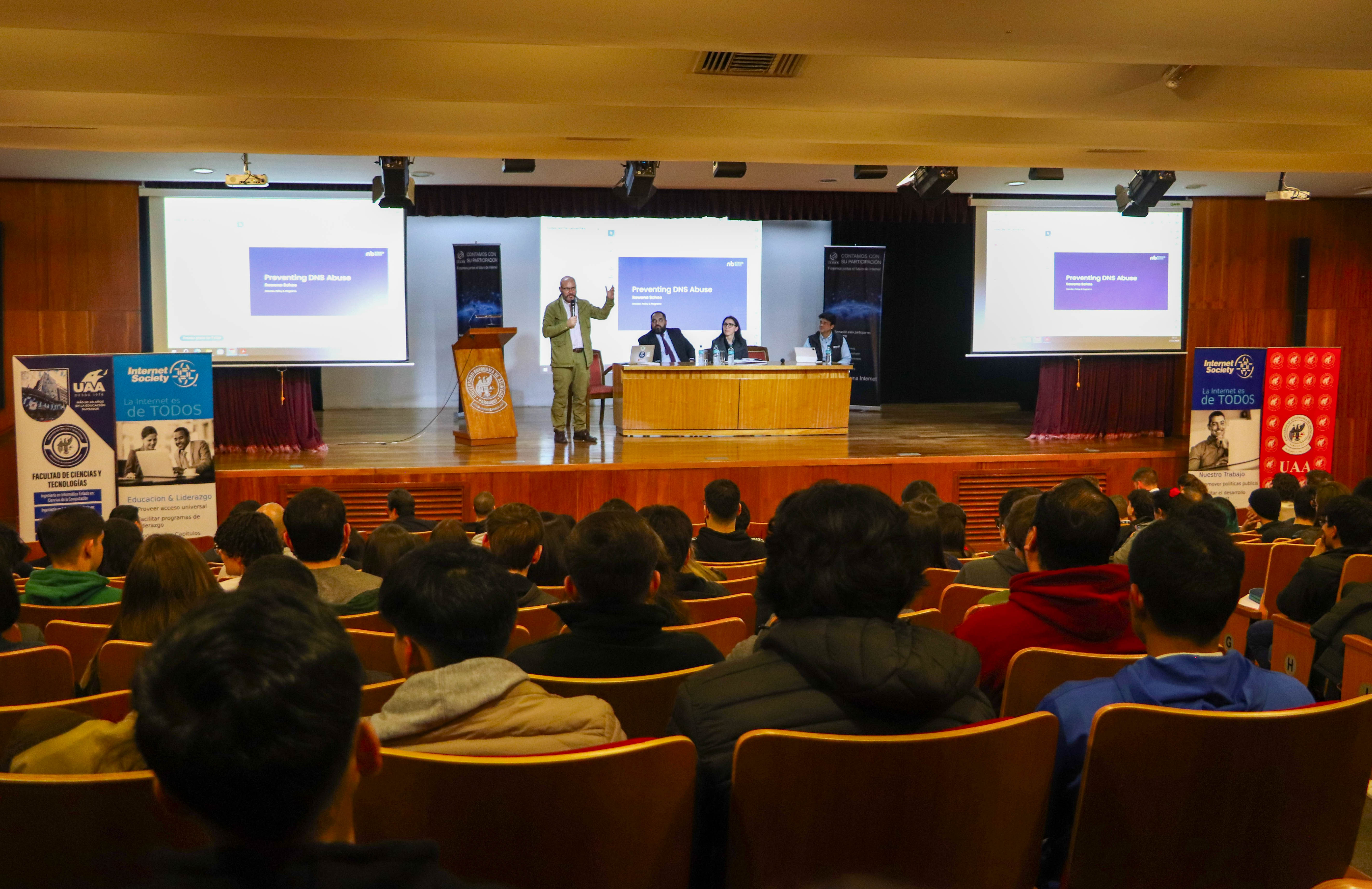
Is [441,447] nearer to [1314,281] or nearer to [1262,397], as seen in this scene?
[1262,397]

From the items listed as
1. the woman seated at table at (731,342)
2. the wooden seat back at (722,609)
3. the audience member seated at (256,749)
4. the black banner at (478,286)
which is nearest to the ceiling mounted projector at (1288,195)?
the woman seated at table at (731,342)

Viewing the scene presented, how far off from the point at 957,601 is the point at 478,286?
31.0 ft

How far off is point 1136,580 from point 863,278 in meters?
10.7

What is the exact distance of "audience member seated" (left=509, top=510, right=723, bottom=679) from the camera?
2.20 meters

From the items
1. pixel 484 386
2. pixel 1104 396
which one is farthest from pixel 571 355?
pixel 1104 396

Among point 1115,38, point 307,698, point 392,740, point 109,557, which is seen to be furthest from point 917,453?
point 307,698

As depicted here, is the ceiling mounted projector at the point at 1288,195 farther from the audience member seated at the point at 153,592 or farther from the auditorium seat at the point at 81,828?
the auditorium seat at the point at 81,828

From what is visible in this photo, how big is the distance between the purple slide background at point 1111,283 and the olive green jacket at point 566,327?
4.48m

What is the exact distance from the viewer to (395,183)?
798 cm

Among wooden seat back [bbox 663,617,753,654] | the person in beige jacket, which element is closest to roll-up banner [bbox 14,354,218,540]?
wooden seat back [bbox 663,617,753,654]

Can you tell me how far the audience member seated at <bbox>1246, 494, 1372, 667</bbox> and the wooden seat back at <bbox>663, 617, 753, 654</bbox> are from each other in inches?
81.6

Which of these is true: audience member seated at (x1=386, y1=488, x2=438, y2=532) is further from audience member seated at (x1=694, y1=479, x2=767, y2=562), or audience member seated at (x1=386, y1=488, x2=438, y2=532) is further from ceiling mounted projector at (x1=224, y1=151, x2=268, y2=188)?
ceiling mounted projector at (x1=224, y1=151, x2=268, y2=188)

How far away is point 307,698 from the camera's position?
0.88 m

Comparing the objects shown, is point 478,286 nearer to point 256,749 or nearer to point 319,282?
point 319,282
